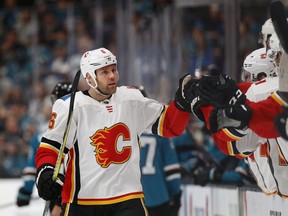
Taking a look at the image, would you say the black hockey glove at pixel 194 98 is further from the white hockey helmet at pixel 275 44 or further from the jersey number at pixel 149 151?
the jersey number at pixel 149 151

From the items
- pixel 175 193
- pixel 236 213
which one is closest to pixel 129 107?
pixel 236 213

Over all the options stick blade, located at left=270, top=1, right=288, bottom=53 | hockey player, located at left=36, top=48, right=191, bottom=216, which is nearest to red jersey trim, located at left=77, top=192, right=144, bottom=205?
hockey player, located at left=36, top=48, right=191, bottom=216

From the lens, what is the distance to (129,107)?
3.97m

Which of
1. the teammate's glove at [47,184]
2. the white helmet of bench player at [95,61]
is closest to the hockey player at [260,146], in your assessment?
the white helmet of bench player at [95,61]

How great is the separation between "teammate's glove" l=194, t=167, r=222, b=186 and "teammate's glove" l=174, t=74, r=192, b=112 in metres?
1.61

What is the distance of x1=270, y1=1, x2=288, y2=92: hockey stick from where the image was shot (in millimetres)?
3211

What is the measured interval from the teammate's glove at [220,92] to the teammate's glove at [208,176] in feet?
6.82

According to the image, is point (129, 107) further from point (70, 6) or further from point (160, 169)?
point (70, 6)

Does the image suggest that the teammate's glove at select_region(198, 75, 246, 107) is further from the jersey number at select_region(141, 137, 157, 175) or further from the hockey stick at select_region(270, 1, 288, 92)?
the jersey number at select_region(141, 137, 157, 175)

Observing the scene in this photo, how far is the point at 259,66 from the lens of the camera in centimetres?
409

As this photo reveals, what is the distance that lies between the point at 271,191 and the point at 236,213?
2.63 feet

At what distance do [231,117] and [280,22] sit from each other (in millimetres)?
421

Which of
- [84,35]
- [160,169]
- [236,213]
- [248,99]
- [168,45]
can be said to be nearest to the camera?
[248,99]

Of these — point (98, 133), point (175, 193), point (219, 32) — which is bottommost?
point (175, 193)
